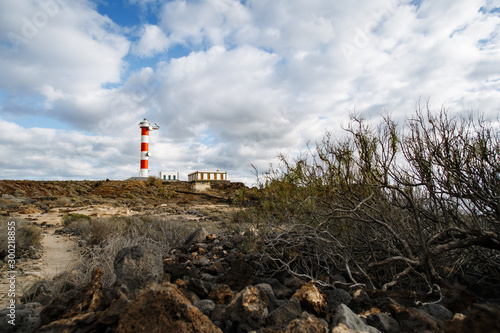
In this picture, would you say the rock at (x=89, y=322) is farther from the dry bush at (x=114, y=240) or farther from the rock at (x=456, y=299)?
the rock at (x=456, y=299)

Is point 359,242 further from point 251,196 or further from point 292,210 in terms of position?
point 251,196

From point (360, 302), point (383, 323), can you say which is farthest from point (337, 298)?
point (383, 323)

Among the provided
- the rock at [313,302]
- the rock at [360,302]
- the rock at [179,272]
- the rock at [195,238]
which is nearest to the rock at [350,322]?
the rock at [313,302]

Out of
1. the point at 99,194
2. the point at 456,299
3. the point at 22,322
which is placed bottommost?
the point at 22,322

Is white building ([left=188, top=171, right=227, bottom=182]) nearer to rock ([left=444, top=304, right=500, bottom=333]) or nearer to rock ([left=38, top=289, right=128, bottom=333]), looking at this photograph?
rock ([left=38, top=289, right=128, bottom=333])

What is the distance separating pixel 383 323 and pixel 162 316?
5.16 ft

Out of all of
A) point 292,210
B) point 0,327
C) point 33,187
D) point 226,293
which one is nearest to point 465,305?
point 226,293

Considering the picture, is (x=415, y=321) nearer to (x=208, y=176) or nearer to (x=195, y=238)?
(x=195, y=238)

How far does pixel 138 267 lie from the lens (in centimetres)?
307

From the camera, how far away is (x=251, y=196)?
17.1 metres

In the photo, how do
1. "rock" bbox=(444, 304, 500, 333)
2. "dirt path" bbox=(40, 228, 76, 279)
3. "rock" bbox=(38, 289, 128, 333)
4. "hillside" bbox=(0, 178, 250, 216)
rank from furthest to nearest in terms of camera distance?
"hillside" bbox=(0, 178, 250, 216), "dirt path" bbox=(40, 228, 76, 279), "rock" bbox=(38, 289, 128, 333), "rock" bbox=(444, 304, 500, 333)

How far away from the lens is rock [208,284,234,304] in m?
2.71

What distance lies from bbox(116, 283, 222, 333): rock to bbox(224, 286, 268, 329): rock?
38cm

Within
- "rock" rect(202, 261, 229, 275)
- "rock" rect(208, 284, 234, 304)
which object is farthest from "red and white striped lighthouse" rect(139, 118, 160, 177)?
"rock" rect(208, 284, 234, 304)
